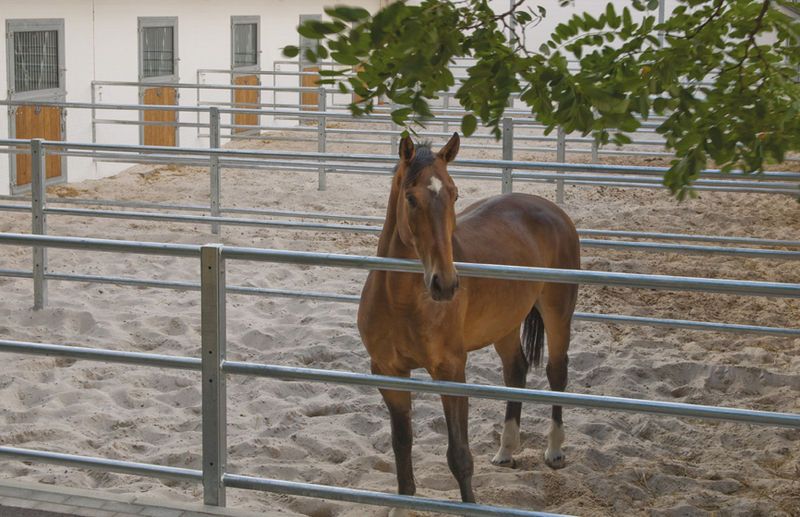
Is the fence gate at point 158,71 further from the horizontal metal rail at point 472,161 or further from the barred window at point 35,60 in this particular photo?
the horizontal metal rail at point 472,161

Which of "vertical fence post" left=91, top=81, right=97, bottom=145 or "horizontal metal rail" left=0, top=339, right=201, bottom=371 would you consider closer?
"horizontal metal rail" left=0, top=339, right=201, bottom=371

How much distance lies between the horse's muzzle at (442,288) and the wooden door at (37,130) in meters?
8.60

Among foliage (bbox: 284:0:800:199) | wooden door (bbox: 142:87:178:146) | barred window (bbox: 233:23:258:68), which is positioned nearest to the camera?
foliage (bbox: 284:0:800:199)

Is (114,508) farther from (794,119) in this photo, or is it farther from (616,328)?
(616,328)

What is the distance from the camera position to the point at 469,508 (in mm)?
2838

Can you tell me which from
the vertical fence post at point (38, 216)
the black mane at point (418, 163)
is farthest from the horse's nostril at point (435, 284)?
the vertical fence post at point (38, 216)

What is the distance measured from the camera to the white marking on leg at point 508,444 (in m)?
4.39

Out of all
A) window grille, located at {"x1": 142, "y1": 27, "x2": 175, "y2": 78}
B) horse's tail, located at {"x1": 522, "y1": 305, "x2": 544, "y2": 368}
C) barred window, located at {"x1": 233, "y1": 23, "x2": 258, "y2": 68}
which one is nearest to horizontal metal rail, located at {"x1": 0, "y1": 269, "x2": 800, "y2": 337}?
horse's tail, located at {"x1": 522, "y1": 305, "x2": 544, "y2": 368}

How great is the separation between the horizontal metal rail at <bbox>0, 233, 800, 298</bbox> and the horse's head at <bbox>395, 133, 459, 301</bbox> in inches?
4.5

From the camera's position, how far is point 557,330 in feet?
15.2

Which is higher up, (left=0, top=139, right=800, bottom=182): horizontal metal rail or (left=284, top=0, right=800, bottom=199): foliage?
(left=284, top=0, right=800, bottom=199): foliage

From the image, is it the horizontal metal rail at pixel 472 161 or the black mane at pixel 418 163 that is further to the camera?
the horizontal metal rail at pixel 472 161

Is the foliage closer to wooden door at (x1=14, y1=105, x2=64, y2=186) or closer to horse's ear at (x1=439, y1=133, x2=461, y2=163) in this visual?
horse's ear at (x1=439, y1=133, x2=461, y2=163)

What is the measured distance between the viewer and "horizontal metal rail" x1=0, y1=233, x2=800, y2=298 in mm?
2656
